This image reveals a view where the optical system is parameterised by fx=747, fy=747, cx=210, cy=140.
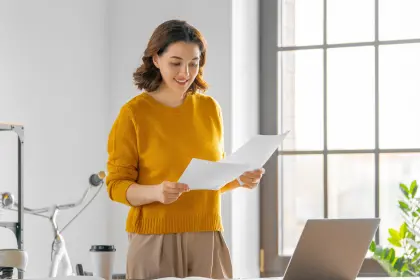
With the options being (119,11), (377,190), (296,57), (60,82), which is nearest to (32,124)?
(60,82)

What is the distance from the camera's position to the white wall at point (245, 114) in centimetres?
365

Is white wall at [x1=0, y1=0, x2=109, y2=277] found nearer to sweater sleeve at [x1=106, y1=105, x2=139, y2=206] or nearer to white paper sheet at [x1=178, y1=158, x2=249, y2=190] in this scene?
sweater sleeve at [x1=106, y1=105, x2=139, y2=206]

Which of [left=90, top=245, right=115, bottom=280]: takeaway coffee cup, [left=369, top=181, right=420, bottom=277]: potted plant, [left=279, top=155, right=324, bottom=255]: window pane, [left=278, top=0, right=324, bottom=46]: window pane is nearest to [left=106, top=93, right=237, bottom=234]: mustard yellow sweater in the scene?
[left=90, top=245, right=115, bottom=280]: takeaway coffee cup

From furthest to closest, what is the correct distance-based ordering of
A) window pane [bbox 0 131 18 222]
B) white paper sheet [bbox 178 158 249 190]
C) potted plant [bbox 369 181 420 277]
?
potted plant [bbox 369 181 420 277] → window pane [bbox 0 131 18 222] → white paper sheet [bbox 178 158 249 190]

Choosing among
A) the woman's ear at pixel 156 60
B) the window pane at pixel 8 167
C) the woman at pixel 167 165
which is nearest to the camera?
the woman at pixel 167 165

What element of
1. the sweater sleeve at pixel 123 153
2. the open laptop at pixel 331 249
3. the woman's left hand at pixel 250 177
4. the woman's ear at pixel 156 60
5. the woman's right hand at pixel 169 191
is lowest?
the open laptop at pixel 331 249

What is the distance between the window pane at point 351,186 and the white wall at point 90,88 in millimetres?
414

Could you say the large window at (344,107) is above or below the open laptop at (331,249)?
above

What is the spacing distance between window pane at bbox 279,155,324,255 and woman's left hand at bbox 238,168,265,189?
1703 millimetres

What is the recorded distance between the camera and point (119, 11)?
12.5 feet

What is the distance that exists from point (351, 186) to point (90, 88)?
1.42 meters

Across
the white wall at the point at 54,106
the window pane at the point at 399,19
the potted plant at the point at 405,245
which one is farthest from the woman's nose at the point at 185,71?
the window pane at the point at 399,19

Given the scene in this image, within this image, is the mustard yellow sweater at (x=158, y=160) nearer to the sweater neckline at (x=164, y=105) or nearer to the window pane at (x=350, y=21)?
the sweater neckline at (x=164, y=105)

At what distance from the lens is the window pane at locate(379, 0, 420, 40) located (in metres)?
3.78
